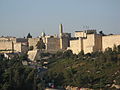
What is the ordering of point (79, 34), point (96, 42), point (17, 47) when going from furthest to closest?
point (17, 47) → point (79, 34) → point (96, 42)

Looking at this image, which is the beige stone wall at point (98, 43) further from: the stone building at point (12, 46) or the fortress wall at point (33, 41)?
the fortress wall at point (33, 41)

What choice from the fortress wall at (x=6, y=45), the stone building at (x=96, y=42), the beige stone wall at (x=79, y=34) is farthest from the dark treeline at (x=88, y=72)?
the fortress wall at (x=6, y=45)

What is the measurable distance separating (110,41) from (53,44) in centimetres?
1275

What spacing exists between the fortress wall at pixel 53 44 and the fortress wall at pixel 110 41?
11123 millimetres

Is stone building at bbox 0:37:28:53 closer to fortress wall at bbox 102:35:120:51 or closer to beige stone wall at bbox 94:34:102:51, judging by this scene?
beige stone wall at bbox 94:34:102:51

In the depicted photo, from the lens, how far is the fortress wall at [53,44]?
5631 cm

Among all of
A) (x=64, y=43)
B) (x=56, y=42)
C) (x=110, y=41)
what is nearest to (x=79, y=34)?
(x=64, y=43)

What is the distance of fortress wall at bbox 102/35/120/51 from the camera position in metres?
44.3

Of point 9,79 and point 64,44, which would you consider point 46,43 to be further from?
point 9,79

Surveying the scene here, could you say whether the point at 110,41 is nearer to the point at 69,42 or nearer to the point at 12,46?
the point at 69,42

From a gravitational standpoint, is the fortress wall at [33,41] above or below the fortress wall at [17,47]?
above

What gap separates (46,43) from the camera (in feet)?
187

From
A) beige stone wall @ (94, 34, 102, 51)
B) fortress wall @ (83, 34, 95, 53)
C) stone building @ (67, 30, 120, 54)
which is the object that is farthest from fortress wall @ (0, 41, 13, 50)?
beige stone wall @ (94, 34, 102, 51)

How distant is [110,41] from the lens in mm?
45031
